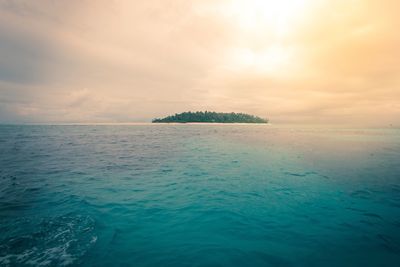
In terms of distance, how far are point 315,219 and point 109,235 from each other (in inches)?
327

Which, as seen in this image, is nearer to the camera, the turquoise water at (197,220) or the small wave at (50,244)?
the small wave at (50,244)

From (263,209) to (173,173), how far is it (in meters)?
8.32

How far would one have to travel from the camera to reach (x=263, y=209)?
8922mm

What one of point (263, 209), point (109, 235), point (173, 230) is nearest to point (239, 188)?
point (263, 209)

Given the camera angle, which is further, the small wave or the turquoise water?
the turquoise water

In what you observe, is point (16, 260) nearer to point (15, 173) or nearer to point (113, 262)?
point (113, 262)

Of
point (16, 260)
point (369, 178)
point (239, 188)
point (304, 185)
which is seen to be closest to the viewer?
point (16, 260)

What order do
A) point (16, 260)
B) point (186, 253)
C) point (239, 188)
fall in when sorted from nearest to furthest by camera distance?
point (16, 260) < point (186, 253) < point (239, 188)

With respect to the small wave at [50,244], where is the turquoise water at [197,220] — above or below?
below

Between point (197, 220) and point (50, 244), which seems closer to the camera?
point (50, 244)

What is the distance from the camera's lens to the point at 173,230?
23.8ft

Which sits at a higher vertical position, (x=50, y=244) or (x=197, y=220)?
(x=50, y=244)

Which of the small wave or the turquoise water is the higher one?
the small wave

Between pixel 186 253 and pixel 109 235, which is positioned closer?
pixel 186 253
